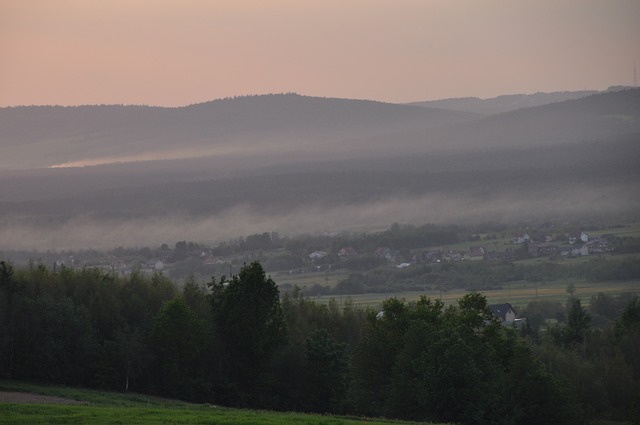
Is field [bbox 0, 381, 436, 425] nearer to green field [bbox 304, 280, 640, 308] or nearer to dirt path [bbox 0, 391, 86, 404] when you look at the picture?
dirt path [bbox 0, 391, 86, 404]

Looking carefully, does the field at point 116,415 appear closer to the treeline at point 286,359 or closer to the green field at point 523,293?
the treeline at point 286,359

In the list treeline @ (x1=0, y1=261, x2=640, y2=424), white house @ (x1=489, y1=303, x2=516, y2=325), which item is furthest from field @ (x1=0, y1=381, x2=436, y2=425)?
white house @ (x1=489, y1=303, x2=516, y2=325)

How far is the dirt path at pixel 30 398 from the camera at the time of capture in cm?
4253

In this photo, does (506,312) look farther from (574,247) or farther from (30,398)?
(574,247)

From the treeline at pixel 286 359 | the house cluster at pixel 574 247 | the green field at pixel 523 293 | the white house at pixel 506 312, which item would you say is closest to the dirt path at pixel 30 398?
the treeline at pixel 286 359

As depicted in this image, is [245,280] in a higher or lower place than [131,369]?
higher

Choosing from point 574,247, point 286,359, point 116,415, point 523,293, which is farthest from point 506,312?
point 574,247

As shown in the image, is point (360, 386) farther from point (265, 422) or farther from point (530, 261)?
point (530, 261)

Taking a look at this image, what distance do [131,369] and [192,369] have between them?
2889 mm

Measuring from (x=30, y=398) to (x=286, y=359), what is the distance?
1571 centimetres

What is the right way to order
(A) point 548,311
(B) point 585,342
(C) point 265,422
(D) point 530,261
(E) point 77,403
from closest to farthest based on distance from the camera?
(C) point 265,422, (E) point 77,403, (B) point 585,342, (A) point 548,311, (D) point 530,261

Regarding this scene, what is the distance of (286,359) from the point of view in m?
56.9

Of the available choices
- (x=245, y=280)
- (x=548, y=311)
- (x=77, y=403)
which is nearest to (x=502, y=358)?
(x=245, y=280)

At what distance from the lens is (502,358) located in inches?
2120
